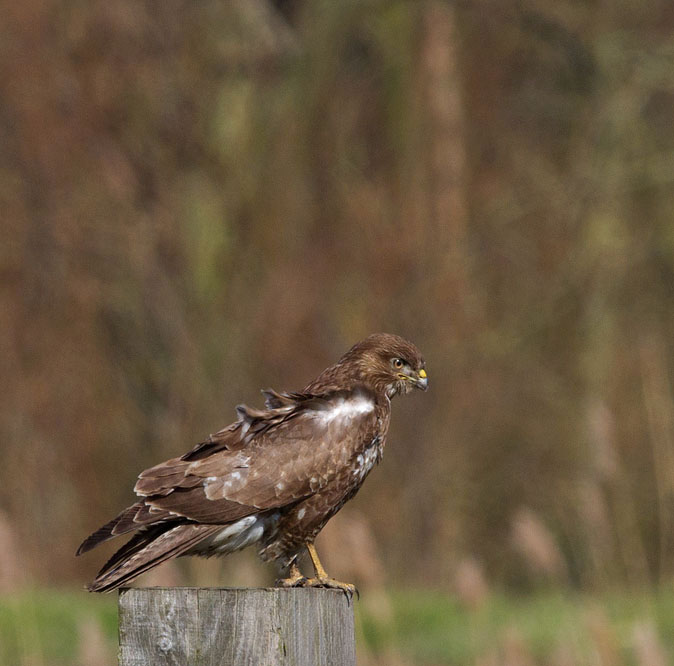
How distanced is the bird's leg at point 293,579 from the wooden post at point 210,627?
80 centimetres

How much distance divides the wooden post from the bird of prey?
233 mm

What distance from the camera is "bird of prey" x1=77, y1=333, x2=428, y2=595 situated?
297 centimetres

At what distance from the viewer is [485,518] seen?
36.1 feet

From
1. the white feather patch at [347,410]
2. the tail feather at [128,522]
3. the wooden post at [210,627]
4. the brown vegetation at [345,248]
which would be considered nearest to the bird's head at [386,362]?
the white feather patch at [347,410]

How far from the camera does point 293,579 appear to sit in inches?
135

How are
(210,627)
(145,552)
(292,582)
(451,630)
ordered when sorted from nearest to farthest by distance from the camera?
(210,627)
(145,552)
(292,582)
(451,630)

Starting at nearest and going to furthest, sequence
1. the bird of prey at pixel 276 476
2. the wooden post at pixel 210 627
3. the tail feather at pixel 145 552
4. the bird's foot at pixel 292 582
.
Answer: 1. the wooden post at pixel 210 627
2. the tail feather at pixel 145 552
3. the bird of prey at pixel 276 476
4. the bird's foot at pixel 292 582

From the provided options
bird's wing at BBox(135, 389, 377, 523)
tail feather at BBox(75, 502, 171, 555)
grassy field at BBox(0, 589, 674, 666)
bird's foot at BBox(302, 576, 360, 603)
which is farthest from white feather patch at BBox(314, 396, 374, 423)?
grassy field at BBox(0, 589, 674, 666)

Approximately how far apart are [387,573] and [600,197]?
320 cm

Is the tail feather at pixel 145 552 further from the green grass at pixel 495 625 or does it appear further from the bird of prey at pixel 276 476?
the green grass at pixel 495 625

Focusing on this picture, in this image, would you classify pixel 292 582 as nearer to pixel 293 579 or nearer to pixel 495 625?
pixel 293 579

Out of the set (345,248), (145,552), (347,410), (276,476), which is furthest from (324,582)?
(345,248)

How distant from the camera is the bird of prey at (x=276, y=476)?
2.97 meters

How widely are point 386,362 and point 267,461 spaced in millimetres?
613
